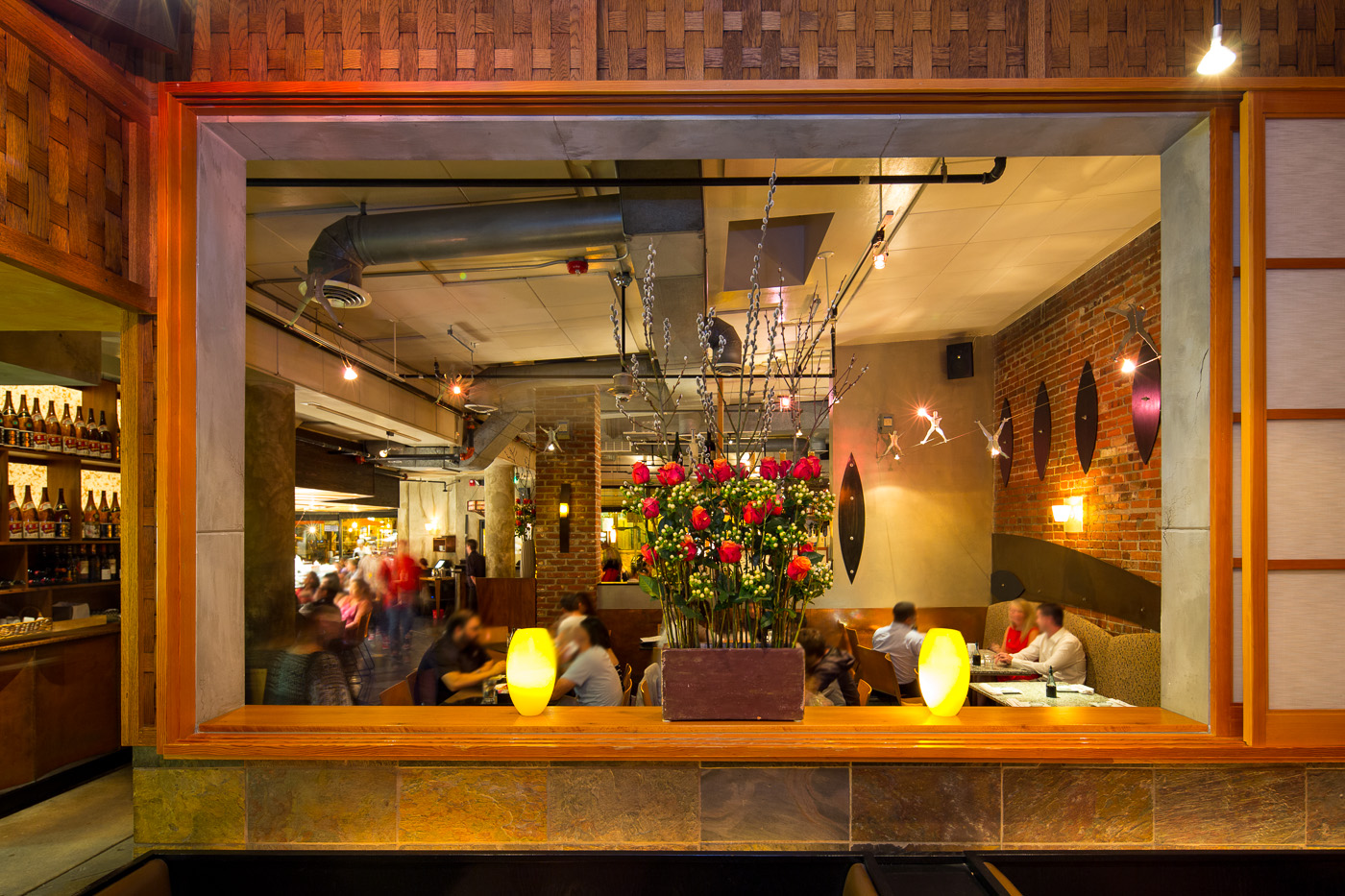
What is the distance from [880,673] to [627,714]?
10.9ft

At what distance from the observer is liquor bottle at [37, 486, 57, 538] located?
5.00m

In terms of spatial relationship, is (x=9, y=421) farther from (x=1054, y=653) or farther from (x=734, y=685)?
(x=1054, y=653)

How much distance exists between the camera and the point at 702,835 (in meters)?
1.91

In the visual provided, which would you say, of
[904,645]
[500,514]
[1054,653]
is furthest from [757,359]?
[500,514]

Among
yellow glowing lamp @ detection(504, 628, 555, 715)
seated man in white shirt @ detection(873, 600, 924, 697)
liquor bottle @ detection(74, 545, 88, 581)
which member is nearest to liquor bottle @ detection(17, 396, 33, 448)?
liquor bottle @ detection(74, 545, 88, 581)

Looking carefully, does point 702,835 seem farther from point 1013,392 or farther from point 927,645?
point 1013,392

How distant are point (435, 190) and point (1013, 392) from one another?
5541 millimetres

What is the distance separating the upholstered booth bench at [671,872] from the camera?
1.86 metres

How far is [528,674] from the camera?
201 cm

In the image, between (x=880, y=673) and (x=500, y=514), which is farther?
(x=500, y=514)

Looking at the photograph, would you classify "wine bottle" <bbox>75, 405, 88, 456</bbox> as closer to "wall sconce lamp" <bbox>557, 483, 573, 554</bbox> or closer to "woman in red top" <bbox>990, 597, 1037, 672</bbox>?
"wall sconce lamp" <bbox>557, 483, 573, 554</bbox>

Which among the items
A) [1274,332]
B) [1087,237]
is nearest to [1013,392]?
[1087,237]

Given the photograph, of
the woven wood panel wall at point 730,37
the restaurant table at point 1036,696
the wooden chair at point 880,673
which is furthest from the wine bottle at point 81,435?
the restaurant table at point 1036,696

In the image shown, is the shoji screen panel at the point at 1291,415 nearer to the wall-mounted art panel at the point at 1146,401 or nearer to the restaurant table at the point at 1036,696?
the restaurant table at the point at 1036,696
